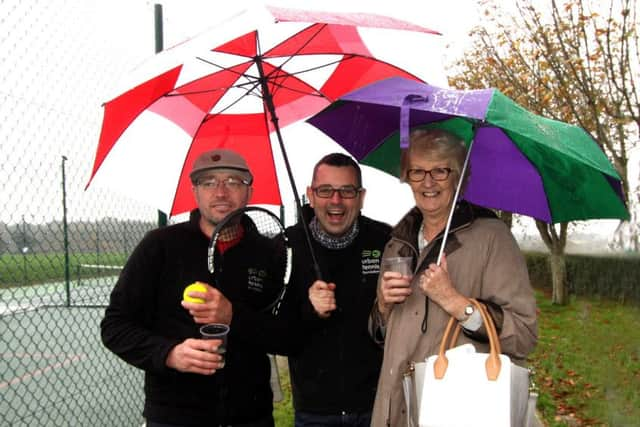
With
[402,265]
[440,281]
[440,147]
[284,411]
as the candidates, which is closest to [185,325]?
[402,265]

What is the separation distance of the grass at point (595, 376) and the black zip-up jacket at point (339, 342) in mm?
2831

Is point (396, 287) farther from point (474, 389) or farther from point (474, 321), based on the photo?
point (474, 389)

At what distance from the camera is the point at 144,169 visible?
305 centimetres

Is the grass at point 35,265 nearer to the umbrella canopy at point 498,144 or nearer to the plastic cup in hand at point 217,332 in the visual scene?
the umbrella canopy at point 498,144

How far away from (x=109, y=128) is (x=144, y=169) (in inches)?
15.3

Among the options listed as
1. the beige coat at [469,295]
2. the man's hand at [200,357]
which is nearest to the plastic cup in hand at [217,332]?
the man's hand at [200,357]

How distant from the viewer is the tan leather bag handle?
1.96 meters

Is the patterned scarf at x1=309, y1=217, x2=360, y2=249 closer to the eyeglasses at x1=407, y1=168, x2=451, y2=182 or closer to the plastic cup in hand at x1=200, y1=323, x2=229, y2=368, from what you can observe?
the eyeglasses at x1=407, y1=168, x2=451, y2=182

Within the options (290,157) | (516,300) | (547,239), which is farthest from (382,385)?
(547,239)

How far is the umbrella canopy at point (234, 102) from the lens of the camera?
2.71 m

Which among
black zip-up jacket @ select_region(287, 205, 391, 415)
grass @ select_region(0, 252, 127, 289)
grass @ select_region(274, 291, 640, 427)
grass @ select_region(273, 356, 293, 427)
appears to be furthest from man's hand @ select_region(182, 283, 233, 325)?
grass @ select_region(0, 252, 127, 289)

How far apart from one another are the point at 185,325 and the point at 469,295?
4.13 feet

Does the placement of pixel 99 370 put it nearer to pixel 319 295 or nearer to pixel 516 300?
pixel 319 295

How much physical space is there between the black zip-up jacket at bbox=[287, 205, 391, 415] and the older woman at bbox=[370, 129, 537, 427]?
24 cm
